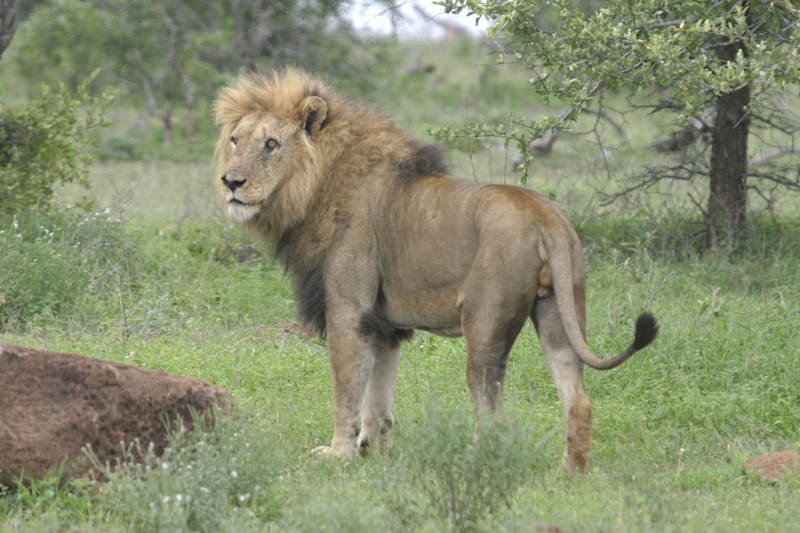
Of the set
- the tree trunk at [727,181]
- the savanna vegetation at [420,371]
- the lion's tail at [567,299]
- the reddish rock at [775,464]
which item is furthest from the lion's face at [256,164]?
the tree trunk at [727,181]

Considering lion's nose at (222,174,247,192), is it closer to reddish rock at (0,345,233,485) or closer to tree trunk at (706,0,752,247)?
reddish rock at (0,345,233,485)

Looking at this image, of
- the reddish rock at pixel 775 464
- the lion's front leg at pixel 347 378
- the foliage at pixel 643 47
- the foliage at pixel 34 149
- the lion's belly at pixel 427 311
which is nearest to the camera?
the reddish rock at pixel 775 464

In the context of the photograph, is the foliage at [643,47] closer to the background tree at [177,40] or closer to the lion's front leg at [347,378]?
the lion's front leg at [347,378]

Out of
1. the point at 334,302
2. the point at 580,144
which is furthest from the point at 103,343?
the point at 580,144

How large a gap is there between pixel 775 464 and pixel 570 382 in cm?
101

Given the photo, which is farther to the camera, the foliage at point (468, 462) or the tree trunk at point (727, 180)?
the tree trunk at point (727, 180)

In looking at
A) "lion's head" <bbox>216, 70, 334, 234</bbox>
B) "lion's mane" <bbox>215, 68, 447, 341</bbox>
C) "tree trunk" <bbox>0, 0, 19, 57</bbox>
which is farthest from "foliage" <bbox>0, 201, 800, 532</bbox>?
"tree trunk" <bbox>0, 0, 19, 57</bbox>

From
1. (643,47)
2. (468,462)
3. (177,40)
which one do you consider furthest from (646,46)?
(177,40)

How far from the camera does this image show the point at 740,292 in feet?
23.0

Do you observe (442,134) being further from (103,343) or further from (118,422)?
(118,422)

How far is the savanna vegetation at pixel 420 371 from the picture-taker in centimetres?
354

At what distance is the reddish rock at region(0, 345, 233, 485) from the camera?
3777 mm

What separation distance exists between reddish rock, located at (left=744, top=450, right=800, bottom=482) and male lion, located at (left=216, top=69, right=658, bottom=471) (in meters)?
0.80

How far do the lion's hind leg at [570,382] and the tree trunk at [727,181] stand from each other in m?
3.95
